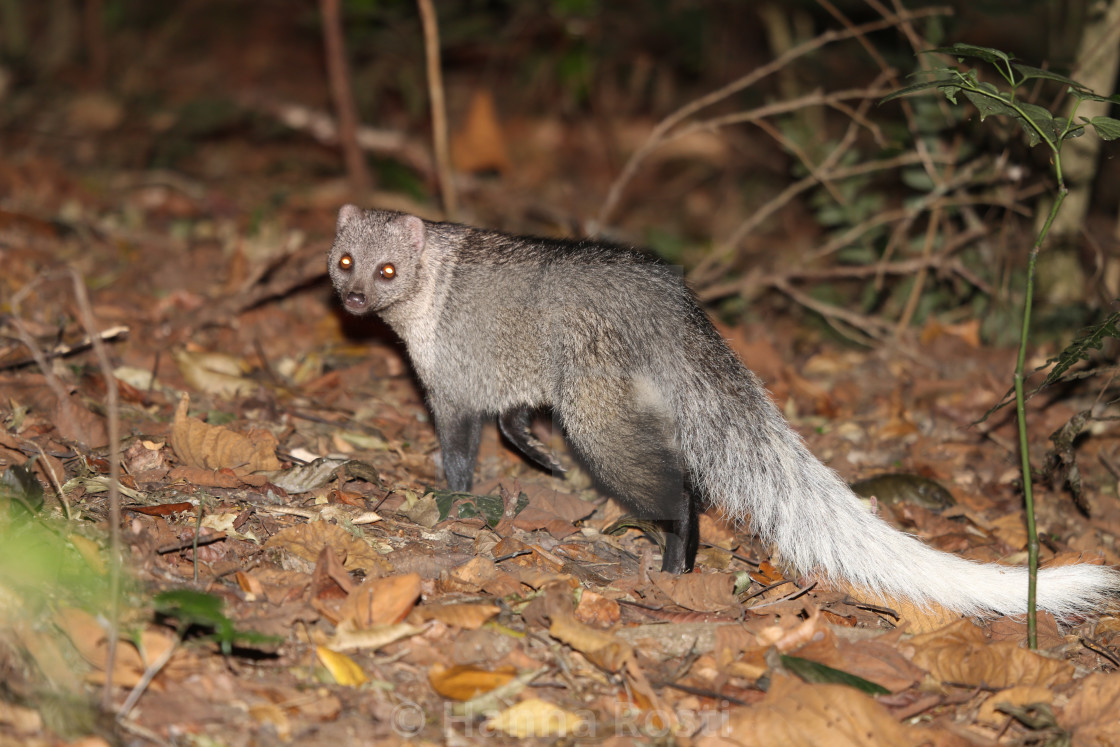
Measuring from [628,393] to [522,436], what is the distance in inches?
48.4

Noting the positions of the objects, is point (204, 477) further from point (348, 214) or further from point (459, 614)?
point (348, 214)

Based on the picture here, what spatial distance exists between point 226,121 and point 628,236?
518 cm

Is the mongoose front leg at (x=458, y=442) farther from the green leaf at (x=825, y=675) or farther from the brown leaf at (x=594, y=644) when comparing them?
the green leaf at (x=825, y=675)

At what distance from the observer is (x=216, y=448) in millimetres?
5574

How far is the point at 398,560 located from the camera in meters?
4.89

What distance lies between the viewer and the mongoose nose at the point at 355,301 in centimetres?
609

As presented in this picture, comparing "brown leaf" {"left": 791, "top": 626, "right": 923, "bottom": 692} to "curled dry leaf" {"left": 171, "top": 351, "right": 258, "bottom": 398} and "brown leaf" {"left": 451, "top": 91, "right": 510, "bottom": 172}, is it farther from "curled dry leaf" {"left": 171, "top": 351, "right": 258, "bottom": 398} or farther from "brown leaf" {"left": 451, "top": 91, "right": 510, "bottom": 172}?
"brown leaf" {"left": 451, "top": 91, "right": 510, "bottom": 172}

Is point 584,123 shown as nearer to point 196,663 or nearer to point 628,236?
point 628,236

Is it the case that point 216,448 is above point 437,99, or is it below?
below

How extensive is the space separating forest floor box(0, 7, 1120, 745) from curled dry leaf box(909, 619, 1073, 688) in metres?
0.01

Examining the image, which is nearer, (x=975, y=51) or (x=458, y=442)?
(x=975, y=51)

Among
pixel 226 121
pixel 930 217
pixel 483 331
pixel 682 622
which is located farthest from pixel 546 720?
pixel 226 121

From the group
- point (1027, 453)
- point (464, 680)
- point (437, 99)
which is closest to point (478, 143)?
point (437, 99)

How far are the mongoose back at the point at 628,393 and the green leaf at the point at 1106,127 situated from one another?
214 centimetres
